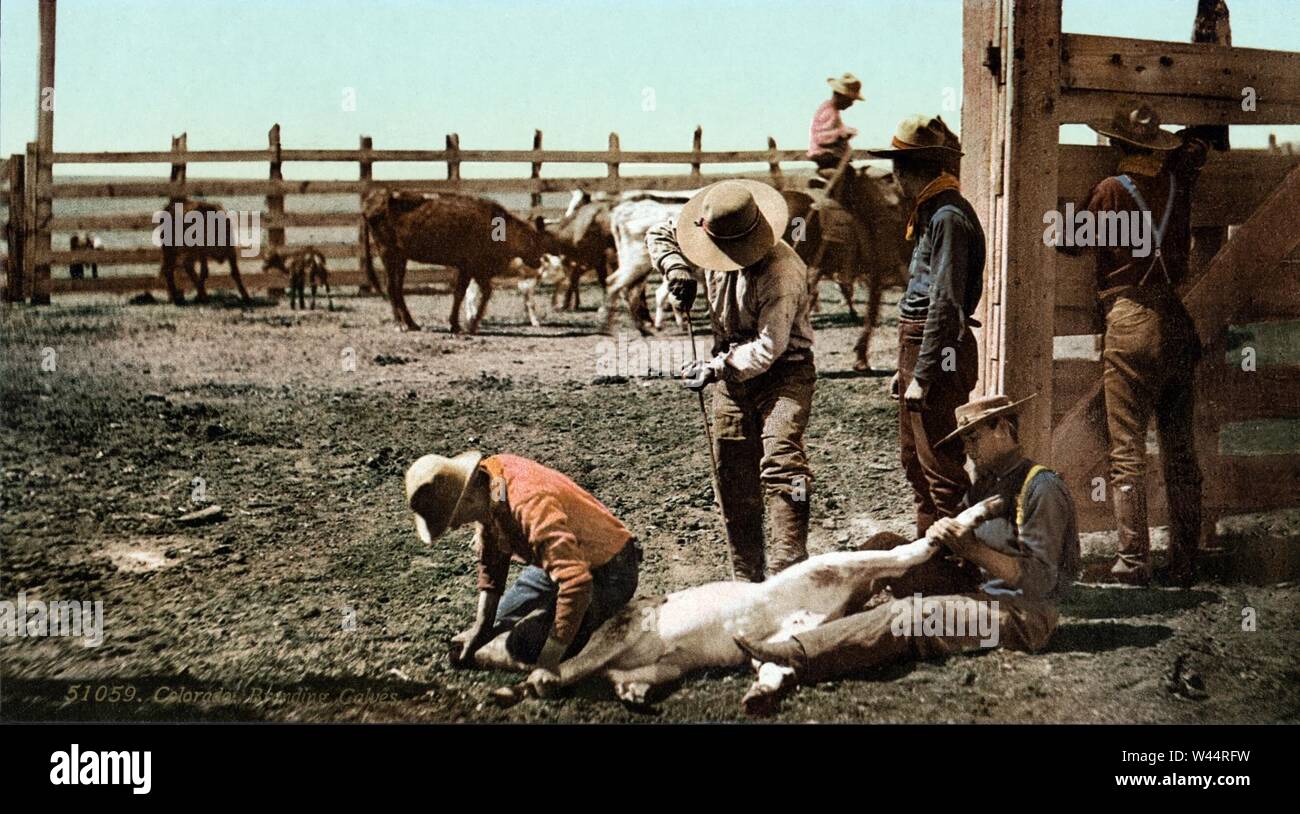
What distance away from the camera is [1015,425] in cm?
532

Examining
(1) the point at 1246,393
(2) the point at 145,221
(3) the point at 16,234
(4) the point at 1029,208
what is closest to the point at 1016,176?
(4) the point at 1029,208

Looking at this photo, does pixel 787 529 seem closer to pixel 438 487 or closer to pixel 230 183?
pixel 438 487

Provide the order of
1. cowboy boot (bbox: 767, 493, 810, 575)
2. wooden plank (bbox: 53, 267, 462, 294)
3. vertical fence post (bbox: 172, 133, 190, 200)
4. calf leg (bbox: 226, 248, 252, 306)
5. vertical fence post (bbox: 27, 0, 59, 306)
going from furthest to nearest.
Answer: calf leg (bbox: 226, 248, 252, 306) → wooden plank (bbox: 53, 267, 462, 294) → vertical fence post (bbox: 172, 133, 190, 200) → vertical fence post (bbox: 27, 0, 59, 306) → cowboy boot (bbox: 767, 493, 810, 575)

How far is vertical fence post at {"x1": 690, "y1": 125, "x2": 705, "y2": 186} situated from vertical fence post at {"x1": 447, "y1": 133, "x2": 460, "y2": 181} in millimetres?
1279

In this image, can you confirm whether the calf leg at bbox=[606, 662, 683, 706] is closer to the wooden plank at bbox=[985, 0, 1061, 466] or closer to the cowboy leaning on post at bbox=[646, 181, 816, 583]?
the cowboy leaning on post at bbox=[646, 181, 816, 583]

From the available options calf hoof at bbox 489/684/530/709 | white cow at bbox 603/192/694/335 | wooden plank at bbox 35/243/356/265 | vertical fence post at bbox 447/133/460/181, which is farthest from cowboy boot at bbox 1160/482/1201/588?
wooden plank at bbox 35/243/356/265

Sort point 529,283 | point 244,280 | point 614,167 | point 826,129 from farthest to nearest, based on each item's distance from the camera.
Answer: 1. point 244,280
2. point 529,283
3. point 614,167
4. point 826,129

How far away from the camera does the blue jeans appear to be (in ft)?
17.2

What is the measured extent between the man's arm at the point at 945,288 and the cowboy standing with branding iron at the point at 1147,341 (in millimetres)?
991

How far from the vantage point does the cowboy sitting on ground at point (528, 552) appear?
16.7 feet

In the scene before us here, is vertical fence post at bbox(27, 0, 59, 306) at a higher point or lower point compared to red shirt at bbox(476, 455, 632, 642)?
higher

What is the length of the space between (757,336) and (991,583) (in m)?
1.46

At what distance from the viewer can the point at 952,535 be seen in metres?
5.30
